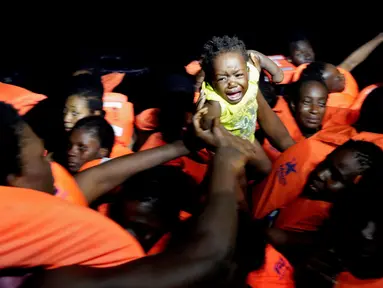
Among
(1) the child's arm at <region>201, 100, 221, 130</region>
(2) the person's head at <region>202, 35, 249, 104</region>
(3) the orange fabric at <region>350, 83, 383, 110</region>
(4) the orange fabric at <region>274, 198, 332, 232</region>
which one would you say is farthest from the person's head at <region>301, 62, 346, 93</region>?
(1) the child's arm at <region>201, 100, 221, 130</region>

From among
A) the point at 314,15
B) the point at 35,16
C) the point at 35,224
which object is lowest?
the point at 35,224

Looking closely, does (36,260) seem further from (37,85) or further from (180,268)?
(37,85)

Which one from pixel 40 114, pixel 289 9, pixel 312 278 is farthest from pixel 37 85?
pixel 312 278

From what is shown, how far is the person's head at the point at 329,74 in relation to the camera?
386cm

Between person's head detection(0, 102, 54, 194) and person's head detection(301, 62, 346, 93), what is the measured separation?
285 centimetres

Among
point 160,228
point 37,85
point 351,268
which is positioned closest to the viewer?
point 351,268

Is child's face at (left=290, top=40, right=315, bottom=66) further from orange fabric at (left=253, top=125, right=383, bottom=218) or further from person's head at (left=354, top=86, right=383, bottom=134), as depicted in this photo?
orange fabric at (left=253, top=125, right=383, bottom=218)

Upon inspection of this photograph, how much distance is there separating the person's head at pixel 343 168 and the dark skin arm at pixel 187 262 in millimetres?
1213

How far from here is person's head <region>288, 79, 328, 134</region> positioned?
338cm

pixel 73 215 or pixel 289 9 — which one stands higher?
pixel 289 9

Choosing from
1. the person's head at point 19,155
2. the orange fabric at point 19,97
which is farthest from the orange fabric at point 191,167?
the person's head at point 19,155

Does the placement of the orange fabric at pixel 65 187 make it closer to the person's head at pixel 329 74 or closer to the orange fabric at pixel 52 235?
the orange fabric at pixel 52 235

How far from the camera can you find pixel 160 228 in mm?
2225

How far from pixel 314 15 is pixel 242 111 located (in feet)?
11.6
